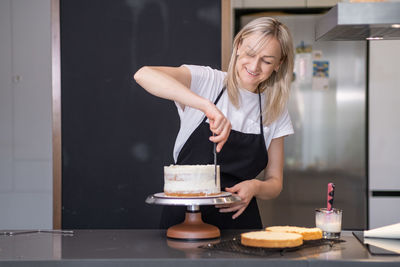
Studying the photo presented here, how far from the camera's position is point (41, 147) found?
3422mm

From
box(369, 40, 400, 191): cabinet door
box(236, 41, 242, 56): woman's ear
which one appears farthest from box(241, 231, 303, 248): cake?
box(369, 40, 400, 191): cabinet door

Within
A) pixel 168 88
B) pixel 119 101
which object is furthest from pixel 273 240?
pixel 119 101

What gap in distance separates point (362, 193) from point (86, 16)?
6.64ft

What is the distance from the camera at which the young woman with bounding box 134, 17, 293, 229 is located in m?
2.09

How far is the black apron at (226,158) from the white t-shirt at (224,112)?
0.02 m

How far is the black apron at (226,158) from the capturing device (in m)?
2.17

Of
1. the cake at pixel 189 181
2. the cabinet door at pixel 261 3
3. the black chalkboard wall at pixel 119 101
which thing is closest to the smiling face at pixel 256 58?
the cake at pixel 189 181

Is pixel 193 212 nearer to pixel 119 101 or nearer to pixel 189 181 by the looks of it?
pixel 189 181

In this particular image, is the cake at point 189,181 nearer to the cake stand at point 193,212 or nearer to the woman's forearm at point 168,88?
the cake stand at point 193,212

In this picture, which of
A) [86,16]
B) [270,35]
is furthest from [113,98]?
[270,35]

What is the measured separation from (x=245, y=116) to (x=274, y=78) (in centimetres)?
20

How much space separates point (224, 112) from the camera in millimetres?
2195

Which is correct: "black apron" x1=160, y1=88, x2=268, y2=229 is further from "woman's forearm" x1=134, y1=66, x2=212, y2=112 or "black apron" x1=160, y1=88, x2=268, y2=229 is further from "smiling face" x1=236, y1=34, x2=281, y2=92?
"woman's forearm" x1=134, y1=66, x2=212, y2=112

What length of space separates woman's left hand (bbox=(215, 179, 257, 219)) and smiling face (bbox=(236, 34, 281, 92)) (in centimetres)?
41
